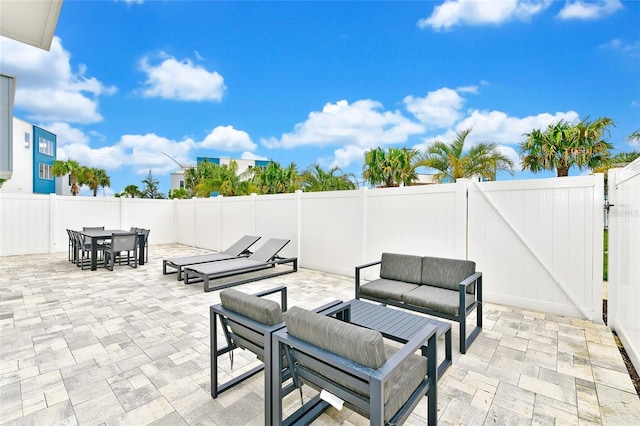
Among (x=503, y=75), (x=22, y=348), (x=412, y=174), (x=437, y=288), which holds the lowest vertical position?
(x=22, y=348)

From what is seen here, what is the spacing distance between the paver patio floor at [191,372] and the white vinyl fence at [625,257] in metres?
0.25

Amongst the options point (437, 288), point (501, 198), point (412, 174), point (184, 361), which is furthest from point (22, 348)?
point (412, 174)

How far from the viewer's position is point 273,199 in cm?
899

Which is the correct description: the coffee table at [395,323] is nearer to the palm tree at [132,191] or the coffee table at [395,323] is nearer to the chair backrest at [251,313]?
the chair backrest at [251,313]

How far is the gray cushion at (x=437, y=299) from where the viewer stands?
3.48 meters

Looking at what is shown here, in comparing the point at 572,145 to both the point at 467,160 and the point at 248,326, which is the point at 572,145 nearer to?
the point at 467,160

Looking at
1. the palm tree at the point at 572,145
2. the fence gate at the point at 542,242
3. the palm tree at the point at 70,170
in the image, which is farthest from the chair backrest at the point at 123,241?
the palm tree at the point at 70,170

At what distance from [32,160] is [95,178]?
19.4ft

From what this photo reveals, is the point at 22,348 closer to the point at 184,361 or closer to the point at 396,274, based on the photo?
the point at 184,361

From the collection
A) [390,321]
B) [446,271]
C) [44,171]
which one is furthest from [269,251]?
[44,171]

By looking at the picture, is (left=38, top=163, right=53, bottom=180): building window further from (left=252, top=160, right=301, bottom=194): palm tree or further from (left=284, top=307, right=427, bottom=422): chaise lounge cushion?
(left=284, top=307, right=427, bottom=422): chaise lounge cushion

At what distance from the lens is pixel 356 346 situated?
5.40 ft

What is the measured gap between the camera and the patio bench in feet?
11.4

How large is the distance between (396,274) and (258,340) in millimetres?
2860
